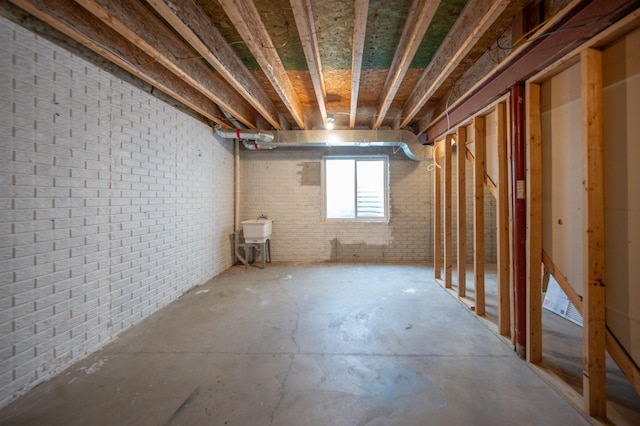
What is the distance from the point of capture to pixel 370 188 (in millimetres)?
5066

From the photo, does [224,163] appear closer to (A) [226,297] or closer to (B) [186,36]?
(A) [226,297]

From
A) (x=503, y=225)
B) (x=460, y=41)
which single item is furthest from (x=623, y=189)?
(x=460, y=41)

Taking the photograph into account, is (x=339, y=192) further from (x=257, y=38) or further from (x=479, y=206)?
(x=257, y=38)

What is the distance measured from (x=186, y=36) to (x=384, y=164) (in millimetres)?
3955

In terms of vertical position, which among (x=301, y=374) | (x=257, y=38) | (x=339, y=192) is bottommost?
(x=301, y=374)

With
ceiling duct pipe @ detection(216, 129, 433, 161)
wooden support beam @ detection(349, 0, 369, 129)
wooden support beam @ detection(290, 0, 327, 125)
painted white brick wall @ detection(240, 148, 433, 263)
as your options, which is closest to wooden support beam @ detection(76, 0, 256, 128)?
wooden support beam @ detection(290, 0, 327, 125)

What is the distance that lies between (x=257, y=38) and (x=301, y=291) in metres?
2.85

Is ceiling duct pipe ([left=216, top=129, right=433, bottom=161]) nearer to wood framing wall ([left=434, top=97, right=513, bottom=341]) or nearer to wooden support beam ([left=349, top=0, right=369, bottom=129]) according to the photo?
wood framing wall ([left=434, top=97, right=513, bottom=341])

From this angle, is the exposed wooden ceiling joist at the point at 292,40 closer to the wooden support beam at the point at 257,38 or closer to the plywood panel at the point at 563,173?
the wooden support beam at the point at 257,38

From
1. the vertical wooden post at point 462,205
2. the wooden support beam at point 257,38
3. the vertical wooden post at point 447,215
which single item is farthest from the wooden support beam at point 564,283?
the wooden support beam at point 257,38

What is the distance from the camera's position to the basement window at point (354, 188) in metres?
5.05

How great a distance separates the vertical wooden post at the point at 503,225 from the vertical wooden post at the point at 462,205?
2.37ft

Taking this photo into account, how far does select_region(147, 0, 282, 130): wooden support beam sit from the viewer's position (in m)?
1.63

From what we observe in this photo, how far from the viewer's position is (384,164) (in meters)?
5.01
